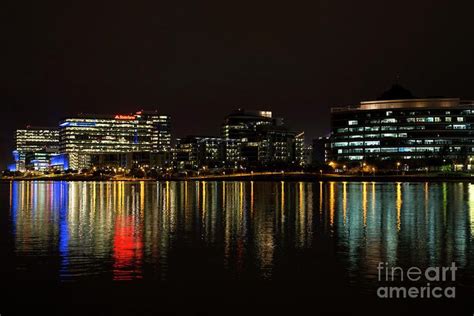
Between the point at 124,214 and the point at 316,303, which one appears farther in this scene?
the point at 124,214

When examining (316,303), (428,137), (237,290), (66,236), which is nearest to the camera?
(316,303)

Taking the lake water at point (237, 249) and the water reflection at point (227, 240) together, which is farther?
the water reflection at point (227, 240)

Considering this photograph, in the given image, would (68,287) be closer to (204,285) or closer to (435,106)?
(204,285)

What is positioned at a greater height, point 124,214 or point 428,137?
point 428,137

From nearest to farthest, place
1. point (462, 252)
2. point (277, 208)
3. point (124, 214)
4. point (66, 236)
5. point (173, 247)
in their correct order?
point (462, 252)
point (173, 247)
point (66, 236)
point (124, 214)
point (277, 208)

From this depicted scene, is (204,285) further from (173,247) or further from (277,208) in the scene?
(277,208)

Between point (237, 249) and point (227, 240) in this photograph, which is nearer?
point (237, 249)

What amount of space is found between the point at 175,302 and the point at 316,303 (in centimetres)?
474

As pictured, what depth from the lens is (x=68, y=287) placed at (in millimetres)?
22859

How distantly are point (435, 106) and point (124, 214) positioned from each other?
16492cm

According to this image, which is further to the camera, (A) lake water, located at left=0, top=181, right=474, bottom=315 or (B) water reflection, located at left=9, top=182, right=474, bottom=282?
(B) water reflection, located at left=9, top=182, right=474, bottom=282

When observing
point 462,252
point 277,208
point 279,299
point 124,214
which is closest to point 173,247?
point 279,299

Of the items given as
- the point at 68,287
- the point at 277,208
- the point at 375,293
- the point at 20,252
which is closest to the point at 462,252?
the point at 375,293

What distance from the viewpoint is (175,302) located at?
20.8 meters
